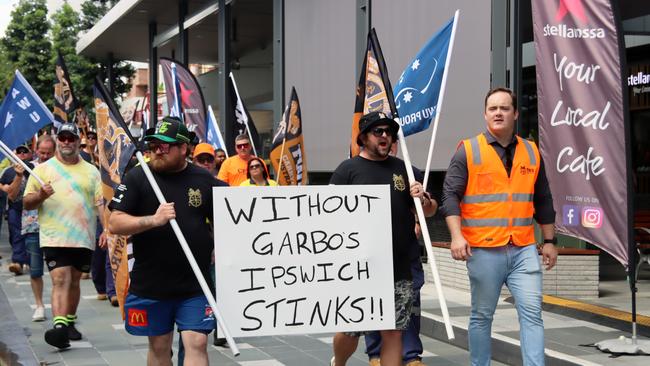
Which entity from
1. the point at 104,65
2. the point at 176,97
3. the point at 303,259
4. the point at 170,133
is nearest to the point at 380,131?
the point at 303,259

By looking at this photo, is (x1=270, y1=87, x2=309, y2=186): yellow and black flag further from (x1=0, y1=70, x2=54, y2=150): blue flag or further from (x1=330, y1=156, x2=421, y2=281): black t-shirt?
(x1=330, y1=156, x2=421, y2=281): black t-shirt

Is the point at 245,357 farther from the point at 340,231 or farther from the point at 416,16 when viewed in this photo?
the point at 416,16

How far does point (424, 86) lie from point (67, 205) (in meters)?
3.28

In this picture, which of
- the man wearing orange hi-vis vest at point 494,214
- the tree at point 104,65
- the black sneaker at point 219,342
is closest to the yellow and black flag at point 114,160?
the black sneaker at point 219,342

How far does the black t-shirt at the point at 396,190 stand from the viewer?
615cm

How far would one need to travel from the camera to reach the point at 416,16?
549 inches

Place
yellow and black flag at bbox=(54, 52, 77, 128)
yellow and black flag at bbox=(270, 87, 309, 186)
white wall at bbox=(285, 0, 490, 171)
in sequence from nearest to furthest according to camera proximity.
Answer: yellow and black flag at bbox=(54, 52, 77, 128) < yellow and black flag at bbox=(270, 87, 309, 186) < white wall at bbox=(285, 0, 490, 171)

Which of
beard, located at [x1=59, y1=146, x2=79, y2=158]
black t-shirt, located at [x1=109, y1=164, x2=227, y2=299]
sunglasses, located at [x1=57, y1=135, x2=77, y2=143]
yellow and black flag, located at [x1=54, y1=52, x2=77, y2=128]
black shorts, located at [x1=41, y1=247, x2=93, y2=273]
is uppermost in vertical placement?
yellow and black flag, located at [x1=54, y1=52, x2=77, y2=128]

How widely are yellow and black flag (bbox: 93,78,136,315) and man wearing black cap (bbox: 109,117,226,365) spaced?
1771 millimetres

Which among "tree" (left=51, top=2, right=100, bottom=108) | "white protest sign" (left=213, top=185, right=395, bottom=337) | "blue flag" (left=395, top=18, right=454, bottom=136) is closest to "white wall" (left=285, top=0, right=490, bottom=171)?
"blue flag" (left=395, top=18, right=454, bottom=136)

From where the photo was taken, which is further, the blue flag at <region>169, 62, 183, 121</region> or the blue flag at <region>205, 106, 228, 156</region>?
the blue flag at <region>169, 62, 183, 121</region>

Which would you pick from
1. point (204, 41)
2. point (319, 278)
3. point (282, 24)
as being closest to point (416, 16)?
point (282, 24)

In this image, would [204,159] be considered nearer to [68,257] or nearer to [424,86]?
[68,257]

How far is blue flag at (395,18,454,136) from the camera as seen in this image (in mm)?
8031
